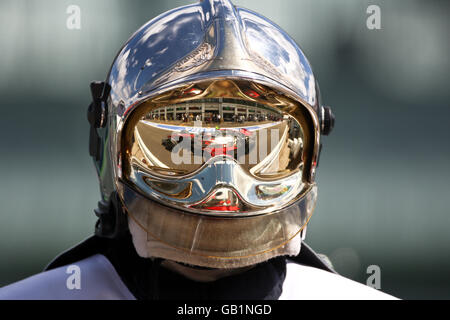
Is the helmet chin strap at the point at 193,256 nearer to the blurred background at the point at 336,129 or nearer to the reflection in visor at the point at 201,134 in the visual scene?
the reflection in visor at the point at 201,134

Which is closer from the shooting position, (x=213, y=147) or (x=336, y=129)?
(x=213, y=147)

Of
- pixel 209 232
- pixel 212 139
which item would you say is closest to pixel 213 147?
pixel 212 139

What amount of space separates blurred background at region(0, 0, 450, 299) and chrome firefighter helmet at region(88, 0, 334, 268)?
0.96 metres

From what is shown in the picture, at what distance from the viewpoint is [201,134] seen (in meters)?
0.88

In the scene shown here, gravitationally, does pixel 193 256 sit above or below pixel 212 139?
below

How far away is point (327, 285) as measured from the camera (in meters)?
1.02

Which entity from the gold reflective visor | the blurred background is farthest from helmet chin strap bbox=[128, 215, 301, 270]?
the blurred background

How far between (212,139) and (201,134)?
0.07 feet

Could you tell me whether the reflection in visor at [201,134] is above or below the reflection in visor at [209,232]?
above

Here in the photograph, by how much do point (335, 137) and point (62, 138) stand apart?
106cm

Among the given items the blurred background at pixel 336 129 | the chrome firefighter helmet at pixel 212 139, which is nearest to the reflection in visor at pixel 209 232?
the chrome firefighter helmet at pixel 212 139

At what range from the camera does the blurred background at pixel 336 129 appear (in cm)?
185

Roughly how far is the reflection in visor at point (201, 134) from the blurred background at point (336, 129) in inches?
40.1

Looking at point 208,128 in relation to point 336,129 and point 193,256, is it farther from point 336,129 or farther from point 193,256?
point 336,129
